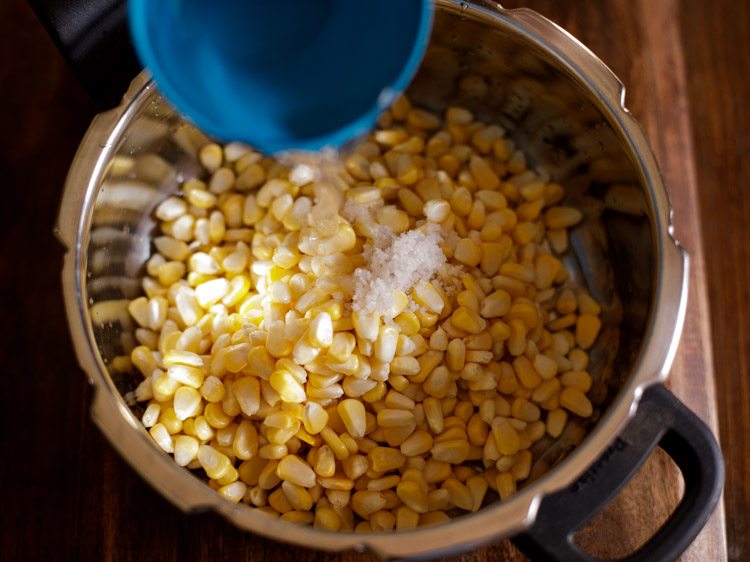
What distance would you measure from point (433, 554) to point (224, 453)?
0.25m

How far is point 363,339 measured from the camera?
0.69m

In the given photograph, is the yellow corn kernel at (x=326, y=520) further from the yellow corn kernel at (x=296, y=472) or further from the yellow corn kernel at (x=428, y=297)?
the yellow corn kernel at (x=428, y=297)

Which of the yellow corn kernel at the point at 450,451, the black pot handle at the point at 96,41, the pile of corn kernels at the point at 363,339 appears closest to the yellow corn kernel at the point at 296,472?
the pile of corn kernels at the point at 363,339

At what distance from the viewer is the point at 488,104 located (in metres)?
0.85

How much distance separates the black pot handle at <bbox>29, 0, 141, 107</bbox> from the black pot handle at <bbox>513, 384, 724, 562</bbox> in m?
0.54

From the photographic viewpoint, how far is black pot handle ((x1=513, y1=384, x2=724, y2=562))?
22.8 inches

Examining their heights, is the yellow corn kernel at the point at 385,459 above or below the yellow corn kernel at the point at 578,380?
above

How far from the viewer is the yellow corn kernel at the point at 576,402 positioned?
73cm

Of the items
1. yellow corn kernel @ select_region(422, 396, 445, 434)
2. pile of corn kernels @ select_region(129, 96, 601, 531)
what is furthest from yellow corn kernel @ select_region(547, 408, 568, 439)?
yellow corn kernel @ select_region(422, 396, 445, 434)

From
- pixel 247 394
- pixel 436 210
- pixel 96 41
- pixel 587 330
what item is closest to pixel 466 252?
pixel 436 210

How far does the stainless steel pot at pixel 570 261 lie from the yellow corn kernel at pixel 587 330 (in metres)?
0.01

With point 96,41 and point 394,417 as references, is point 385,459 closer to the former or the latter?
point 394,417

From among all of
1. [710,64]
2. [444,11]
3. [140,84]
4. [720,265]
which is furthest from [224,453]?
[710,64]

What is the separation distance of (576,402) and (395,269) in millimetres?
221
